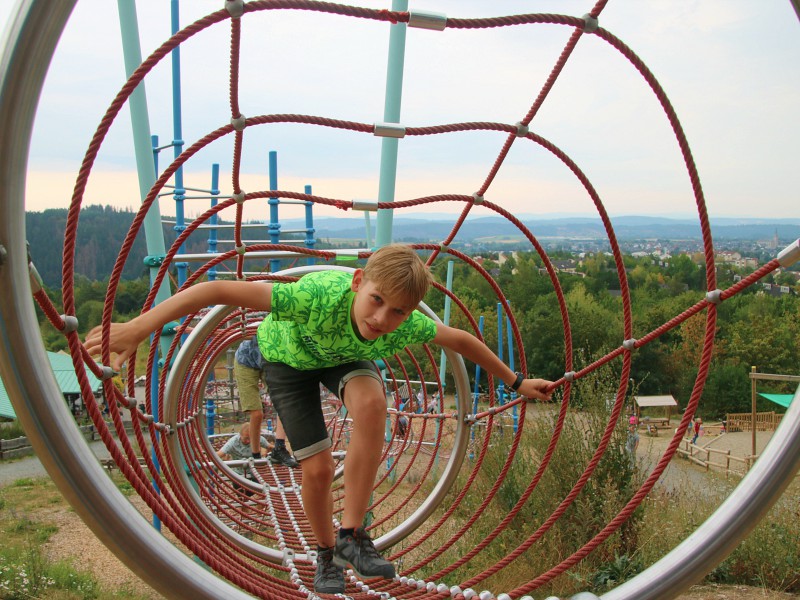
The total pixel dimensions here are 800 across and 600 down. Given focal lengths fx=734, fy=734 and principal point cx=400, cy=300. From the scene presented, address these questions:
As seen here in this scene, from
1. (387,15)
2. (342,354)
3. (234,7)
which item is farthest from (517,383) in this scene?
(234,7)

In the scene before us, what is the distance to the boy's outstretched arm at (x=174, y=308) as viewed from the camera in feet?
4.83

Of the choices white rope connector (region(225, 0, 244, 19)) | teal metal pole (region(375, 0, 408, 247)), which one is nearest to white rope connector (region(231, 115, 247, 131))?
white rope connector (region(225, 0, 244, 19))

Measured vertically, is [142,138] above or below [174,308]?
Result: above

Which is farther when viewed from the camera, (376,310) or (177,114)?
(177,114)

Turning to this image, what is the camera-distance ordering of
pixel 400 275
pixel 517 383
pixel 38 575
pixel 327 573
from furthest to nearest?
1. pixel 38 575
2. pixel 517 383
3. pixel 327 573
4. pixel 400 275

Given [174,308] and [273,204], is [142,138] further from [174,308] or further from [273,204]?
[174,308]

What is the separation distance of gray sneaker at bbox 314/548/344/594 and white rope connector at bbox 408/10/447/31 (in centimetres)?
138

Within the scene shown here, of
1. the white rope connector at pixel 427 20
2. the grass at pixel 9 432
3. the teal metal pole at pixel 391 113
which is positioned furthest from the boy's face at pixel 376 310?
the grass at pixel 9 432

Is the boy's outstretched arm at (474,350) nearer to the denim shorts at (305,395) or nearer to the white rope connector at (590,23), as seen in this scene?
the denim shorts at (305,395)

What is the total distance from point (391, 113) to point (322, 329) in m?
2.39

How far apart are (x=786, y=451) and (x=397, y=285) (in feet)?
3.00

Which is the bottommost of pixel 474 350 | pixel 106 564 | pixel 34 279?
pixel 106 564

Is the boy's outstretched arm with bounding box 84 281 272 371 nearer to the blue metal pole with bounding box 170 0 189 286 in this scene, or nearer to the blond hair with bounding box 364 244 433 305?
the blond hair with bounding box 364 244 433 305

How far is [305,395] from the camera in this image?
212cm
